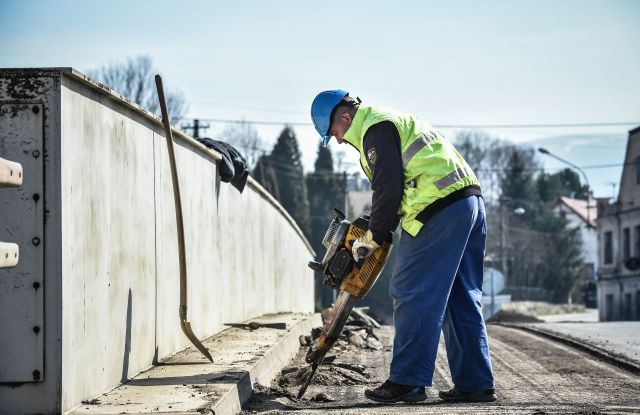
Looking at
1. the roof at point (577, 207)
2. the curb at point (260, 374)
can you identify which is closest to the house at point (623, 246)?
the roof at point (577, 207)

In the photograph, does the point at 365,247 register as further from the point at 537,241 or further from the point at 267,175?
the point at 537,241

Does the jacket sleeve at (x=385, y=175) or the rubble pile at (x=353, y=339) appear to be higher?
the jacket sleeve at (x=385, y=175)

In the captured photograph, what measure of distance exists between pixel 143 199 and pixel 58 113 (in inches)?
70.0

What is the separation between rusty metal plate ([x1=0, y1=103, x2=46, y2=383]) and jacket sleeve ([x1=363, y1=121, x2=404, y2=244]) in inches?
88.1

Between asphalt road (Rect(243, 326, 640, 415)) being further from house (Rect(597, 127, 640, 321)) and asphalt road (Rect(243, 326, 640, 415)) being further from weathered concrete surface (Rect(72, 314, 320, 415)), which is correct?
house (Rect(597, 127, 640, 321))

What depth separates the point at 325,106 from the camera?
6422 mm

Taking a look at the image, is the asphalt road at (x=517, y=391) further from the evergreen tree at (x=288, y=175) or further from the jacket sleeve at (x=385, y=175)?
the evergreen tree at (x=288, y=175)

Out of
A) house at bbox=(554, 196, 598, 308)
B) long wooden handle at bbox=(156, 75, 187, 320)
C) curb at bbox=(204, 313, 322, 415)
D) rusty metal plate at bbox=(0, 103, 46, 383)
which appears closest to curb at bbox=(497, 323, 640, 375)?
curb at bbox=(204, 313, 322, 415)

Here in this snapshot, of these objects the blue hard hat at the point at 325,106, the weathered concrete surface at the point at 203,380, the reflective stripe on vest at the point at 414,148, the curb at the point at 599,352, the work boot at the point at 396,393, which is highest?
the blue hard hat at the point at 325,106

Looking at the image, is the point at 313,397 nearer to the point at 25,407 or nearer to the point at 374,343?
the point at 25,407

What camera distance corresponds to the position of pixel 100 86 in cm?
530

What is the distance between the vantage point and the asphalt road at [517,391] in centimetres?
566

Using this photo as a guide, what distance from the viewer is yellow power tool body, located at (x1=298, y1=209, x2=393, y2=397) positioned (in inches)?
248

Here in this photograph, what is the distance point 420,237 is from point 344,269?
571 mm
